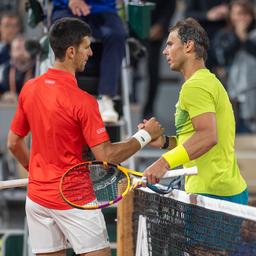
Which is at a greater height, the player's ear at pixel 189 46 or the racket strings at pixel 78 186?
the player's ear at pixel 189 46

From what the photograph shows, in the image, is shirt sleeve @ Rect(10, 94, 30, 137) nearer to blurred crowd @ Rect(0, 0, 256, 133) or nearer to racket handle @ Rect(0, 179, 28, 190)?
racket handle @ Rect(0, 179, 28, 190)

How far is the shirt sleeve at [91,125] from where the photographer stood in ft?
20.4

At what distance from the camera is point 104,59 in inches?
325

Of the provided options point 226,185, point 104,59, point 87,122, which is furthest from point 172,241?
point 104,59

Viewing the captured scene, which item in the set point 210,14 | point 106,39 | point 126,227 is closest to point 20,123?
point 126,227

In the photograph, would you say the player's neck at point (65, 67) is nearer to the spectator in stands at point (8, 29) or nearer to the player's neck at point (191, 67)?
the player's neck at point (191, 67)

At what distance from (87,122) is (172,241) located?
2.95ft

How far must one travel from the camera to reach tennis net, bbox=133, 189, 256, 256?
5746 millimetres

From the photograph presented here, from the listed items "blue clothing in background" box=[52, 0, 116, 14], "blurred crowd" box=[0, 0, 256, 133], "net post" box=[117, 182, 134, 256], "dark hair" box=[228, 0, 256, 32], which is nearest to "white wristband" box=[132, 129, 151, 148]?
"net post" box=[117, 182, 134, 256]

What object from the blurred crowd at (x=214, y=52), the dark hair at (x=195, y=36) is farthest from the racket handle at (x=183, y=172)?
the blurred crowd at (x=214, y=52)

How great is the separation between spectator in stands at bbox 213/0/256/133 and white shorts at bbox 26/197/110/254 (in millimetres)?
5825

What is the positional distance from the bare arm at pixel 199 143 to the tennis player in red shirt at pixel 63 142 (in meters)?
0.34

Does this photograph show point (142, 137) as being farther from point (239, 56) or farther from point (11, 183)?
point (239, 56)

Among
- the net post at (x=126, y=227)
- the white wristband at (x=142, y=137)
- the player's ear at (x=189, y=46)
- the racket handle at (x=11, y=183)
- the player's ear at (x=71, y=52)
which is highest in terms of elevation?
the player's ear at (x=189, y=46)
